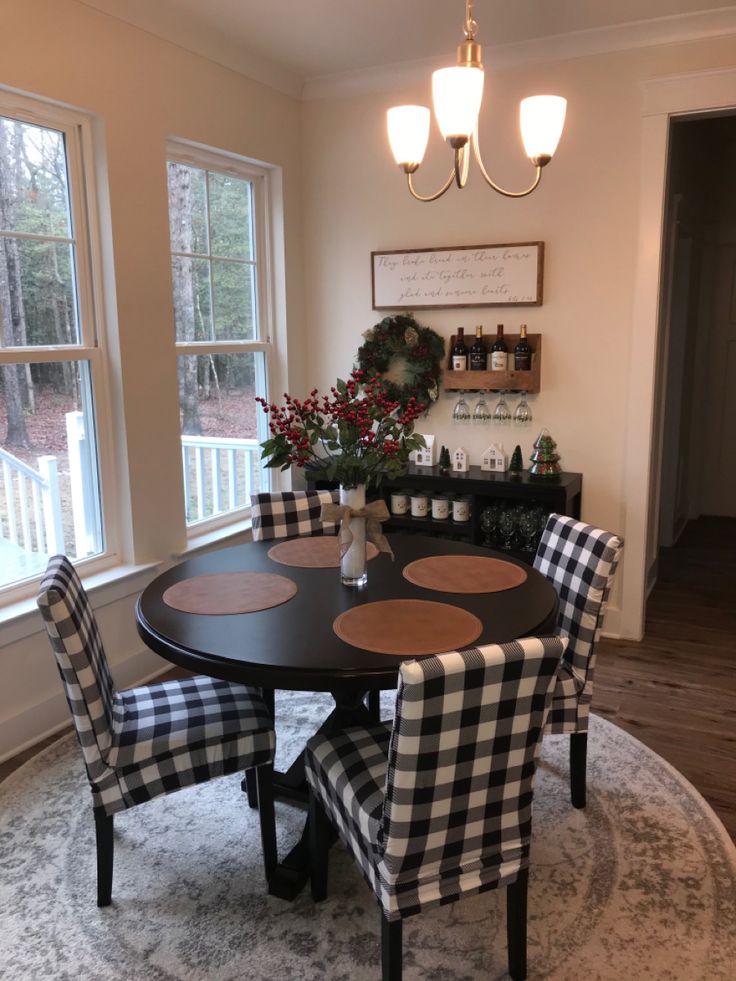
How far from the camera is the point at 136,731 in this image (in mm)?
2027

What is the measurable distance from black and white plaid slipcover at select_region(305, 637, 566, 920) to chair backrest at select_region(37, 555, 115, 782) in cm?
64

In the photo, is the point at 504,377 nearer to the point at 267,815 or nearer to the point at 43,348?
the point at 43,348

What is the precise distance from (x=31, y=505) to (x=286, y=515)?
38.8 inches

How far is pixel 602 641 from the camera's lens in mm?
3846

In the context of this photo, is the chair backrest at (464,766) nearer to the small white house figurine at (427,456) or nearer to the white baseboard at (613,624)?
the white baseboard at (613,624)

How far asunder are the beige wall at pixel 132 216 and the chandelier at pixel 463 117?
1.35 meters

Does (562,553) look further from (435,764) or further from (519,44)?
(519,44)

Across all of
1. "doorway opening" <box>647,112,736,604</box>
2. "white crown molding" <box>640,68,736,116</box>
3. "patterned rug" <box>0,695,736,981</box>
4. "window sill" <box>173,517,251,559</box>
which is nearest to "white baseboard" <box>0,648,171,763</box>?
"patterned rug" <box>0,695,736,981</box>

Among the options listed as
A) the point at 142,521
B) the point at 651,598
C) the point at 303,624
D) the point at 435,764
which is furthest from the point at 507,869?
the point at 651,598

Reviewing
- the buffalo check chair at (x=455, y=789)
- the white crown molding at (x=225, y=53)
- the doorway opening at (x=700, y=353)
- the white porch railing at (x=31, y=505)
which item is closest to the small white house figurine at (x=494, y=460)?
the doorway opening at (x=700, y=353)

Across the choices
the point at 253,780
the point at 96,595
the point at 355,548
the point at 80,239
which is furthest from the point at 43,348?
the point at 253,780

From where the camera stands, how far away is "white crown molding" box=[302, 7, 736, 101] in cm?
322

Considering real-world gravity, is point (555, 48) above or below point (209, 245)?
above

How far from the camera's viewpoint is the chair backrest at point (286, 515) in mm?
2957
